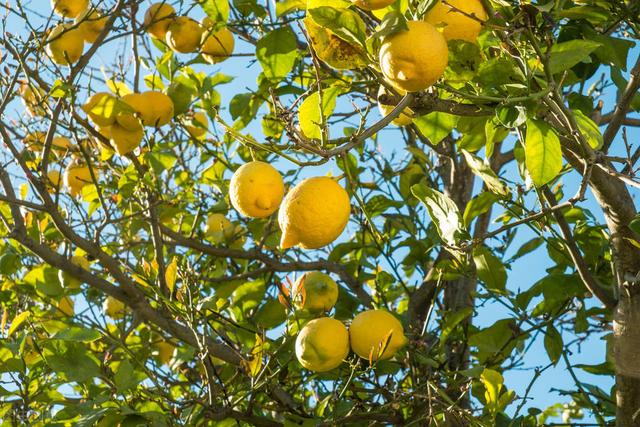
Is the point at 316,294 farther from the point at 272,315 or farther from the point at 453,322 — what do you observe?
the point at 453,322

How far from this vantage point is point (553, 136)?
1217mm

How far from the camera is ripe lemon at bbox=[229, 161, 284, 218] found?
1.29 metres

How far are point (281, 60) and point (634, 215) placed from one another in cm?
89

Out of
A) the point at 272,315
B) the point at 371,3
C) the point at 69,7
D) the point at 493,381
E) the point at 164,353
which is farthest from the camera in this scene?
the point at 164,353

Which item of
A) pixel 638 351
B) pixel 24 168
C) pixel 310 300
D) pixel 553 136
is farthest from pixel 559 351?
pixel 24 168

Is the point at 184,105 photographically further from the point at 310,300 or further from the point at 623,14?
the point at 623,14

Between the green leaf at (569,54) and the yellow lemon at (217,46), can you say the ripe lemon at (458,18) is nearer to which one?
the green leaf at (569,54)

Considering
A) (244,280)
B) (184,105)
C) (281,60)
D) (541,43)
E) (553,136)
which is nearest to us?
(553,136)

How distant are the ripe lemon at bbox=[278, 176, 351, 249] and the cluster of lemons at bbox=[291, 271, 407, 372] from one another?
370 mm

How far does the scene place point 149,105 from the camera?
2021 mm

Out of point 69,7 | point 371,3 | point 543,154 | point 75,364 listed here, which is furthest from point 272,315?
point 69,7

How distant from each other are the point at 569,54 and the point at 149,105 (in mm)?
1250

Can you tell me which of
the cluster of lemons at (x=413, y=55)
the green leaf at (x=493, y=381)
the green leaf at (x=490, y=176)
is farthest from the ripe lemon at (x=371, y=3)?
the green leaf at (x=493, y=381)

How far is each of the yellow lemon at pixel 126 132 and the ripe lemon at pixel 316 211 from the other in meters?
0.91
